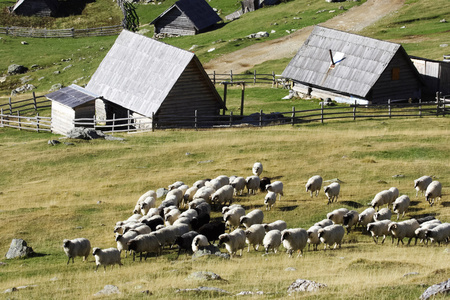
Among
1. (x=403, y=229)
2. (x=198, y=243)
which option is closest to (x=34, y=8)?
(x=198, y=243)

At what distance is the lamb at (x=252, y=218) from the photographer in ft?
73.4

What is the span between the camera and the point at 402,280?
16.6 metres

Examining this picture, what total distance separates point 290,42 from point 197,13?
17464mm

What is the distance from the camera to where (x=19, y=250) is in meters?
21.6

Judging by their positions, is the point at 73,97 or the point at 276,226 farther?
the point at 73,97

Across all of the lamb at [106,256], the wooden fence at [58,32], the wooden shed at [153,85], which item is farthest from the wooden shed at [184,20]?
the lamb at [106,256]

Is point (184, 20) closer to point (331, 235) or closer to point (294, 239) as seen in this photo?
point (331, 235)

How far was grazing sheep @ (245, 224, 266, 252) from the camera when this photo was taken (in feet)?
68.4

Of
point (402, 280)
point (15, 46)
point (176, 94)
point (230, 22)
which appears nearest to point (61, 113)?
point (176, 94)

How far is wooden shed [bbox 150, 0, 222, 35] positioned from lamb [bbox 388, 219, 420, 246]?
61.1m

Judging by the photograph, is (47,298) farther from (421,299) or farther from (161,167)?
(161,167)

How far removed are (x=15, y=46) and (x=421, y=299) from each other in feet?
233

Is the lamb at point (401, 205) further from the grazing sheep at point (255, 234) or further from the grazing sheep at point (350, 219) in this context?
the grazing sheep at point (255, 234)

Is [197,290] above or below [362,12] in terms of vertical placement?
below
